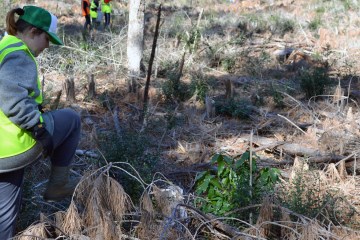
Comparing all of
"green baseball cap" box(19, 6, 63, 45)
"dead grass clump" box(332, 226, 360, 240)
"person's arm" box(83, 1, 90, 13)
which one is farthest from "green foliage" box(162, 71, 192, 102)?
"person's arm" box(83, 1, 90, 13)

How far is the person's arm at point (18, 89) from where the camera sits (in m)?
2.59

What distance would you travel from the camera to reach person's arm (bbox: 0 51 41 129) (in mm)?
2586

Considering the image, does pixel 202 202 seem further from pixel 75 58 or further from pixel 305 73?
pixel 75 58

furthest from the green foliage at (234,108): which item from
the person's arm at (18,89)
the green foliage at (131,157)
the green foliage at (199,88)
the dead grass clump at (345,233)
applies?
the person's arm at (18,89)

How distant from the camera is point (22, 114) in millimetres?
2613

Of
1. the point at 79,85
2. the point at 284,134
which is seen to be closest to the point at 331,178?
the point at 284,134

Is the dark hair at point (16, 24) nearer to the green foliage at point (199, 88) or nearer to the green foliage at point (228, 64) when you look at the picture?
the green foliage at point (199, 88)

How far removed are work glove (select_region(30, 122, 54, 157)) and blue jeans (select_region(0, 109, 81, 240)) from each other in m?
0.06

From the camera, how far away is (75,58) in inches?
361

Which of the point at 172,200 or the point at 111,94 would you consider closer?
the point at 172,200

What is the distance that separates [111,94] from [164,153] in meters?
A: 2.48

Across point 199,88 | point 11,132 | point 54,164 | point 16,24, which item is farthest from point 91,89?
point 11,132

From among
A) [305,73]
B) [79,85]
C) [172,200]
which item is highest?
[172,200]

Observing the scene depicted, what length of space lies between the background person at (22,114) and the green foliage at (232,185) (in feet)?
4.66
